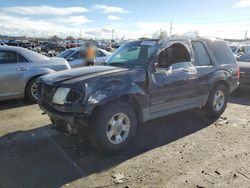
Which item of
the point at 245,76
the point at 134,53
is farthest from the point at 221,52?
the point at 245,76

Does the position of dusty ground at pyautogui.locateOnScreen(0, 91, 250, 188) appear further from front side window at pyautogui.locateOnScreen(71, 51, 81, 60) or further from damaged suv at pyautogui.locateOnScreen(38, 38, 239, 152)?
front side window at pyautogui.locateOnScreen(71, 51, 81, 60)

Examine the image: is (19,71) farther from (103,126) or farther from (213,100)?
(213,100)

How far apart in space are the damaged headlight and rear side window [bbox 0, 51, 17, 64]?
3.95m

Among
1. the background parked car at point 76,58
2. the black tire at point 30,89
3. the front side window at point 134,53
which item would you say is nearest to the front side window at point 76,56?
the background parked car at point 76,58

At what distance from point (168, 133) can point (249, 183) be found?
2170mm

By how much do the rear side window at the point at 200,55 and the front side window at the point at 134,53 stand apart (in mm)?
1179

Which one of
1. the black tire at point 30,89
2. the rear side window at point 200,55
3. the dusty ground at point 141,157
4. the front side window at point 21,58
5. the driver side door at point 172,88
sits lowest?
the dusty ground at point 141,157

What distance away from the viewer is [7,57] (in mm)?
8078

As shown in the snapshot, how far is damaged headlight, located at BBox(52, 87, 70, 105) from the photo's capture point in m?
4.65

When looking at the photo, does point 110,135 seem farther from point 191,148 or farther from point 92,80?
point 191,148

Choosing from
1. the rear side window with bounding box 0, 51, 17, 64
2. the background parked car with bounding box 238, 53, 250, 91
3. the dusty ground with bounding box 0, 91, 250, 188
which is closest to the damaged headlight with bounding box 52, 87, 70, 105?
the dusty ground with bounding box 0, 91, 250, 188

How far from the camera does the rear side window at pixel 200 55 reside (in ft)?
20.9

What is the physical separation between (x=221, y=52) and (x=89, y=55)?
21.6ft

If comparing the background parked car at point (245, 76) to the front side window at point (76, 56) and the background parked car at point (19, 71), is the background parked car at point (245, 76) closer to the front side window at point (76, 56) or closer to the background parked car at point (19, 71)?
the background parked car at point (19, 71)
